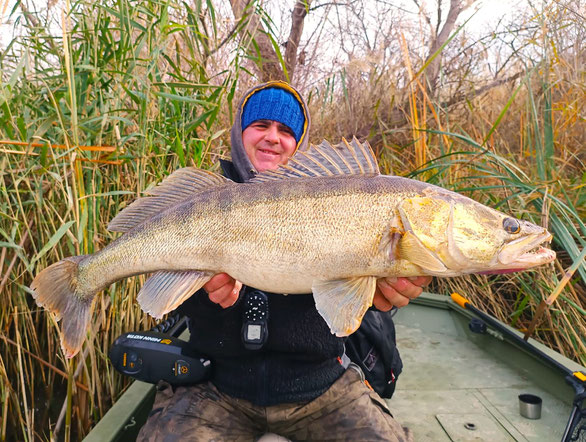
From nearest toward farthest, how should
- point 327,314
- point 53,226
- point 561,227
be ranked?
1. point 327,314
2. point 53,226
3. point 561,227

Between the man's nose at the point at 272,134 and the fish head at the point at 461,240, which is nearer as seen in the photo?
the fish head at the point at 461,240

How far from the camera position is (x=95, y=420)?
8.10 feet

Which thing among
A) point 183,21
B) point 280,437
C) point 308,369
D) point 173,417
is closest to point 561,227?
point 308,369

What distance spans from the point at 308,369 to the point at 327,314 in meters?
0.57

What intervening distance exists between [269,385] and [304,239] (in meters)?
0.74

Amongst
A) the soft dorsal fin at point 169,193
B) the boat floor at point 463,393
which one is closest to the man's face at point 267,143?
the soft dorsal fin at point 169,193

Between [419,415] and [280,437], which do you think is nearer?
[280,437]

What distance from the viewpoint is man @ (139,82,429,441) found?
74.7 inches

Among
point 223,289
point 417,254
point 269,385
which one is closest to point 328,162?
point 417,254

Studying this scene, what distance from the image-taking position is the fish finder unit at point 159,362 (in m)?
1.98

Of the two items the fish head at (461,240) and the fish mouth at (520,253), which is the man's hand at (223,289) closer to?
the fish head at (461,240)

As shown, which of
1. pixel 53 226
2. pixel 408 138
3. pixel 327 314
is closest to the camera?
pixel 327 314

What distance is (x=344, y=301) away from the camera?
1558mm

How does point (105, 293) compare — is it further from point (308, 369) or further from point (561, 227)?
point (561, 227)
